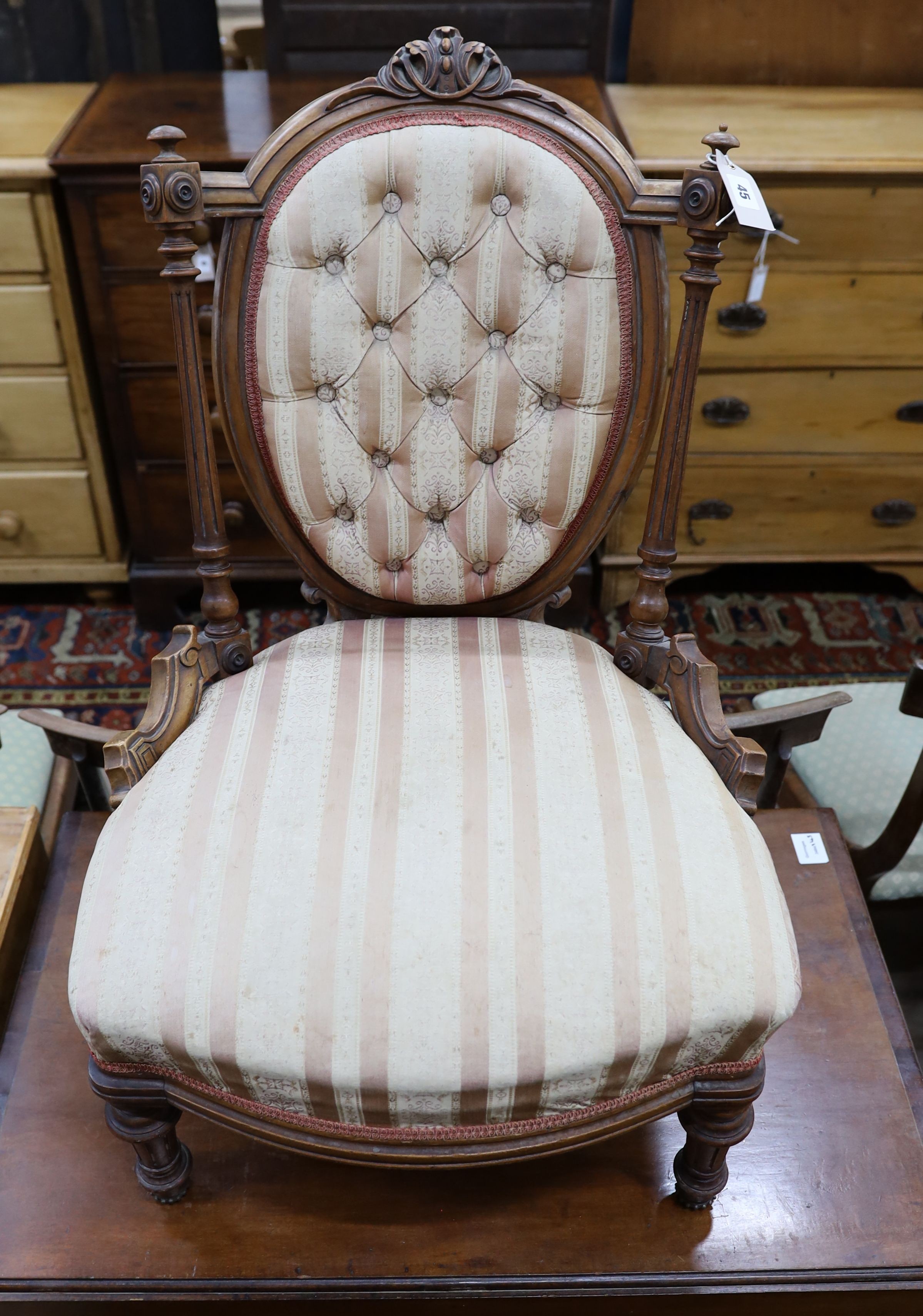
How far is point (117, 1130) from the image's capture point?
890 mm

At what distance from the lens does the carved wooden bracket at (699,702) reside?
0.99 m

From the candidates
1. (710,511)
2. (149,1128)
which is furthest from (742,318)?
(149,1128)

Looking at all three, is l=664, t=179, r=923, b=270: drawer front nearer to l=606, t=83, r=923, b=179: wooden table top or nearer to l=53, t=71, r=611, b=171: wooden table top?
l=606, t=83, r=923, b=179: wooden table top

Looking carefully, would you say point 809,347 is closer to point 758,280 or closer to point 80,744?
point 758,280

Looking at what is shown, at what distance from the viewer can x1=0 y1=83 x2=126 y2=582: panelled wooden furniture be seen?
1.61 m

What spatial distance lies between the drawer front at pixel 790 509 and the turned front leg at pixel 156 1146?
128 cm

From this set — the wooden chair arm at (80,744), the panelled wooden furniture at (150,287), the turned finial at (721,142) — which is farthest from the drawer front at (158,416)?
the turned finial at (721,142)

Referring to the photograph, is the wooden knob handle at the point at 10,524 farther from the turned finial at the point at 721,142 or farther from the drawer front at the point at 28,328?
the turned finial at the point at 721,142

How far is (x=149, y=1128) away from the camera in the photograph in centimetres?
89

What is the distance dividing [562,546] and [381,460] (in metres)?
0.20

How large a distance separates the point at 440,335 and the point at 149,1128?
0.72m

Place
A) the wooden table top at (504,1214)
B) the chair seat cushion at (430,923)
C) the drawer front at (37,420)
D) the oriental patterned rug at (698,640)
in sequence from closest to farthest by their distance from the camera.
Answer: the chair seat cushion at (430,923) < the wooden table top at (504,1214) < the drawer front at (37,420) < the oriental patterned rug at (698,640)

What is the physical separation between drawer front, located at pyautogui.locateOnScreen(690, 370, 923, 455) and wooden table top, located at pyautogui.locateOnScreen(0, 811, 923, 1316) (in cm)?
108

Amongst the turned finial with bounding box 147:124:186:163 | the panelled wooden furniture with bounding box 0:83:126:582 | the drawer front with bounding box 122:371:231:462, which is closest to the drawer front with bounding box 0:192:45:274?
the panelled wooden furniture with bounding box 0:83:126:582
